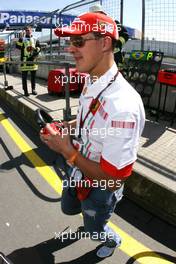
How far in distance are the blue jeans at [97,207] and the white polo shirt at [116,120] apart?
0.48 meters

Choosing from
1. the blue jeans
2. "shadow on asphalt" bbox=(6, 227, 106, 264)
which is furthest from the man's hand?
"shadow on asphalt" bbox=(6, 227, 106, 264)

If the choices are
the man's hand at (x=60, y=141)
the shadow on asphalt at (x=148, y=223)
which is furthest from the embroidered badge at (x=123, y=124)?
the shadow on asphalt at (x=148, y=223)

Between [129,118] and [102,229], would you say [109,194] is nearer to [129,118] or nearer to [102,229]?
[102,229]

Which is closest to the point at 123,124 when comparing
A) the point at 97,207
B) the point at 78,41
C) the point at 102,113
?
the point at 102,113

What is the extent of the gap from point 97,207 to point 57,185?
1815 millimetres

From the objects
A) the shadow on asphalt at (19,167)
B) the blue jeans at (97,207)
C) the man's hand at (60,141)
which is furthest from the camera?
the shadow on asphalt at (19,167)

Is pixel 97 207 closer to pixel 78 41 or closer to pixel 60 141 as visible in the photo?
pixel 60 141

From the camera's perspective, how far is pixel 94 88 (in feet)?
6.11

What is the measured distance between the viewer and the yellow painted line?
272 centimetres

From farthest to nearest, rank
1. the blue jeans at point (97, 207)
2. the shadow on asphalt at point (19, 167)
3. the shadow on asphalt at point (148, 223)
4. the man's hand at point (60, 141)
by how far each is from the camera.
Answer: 1. the shadow on asphalt at point (19, 167)
2. the shadow on asphalt at point (148, 223)
3. the blue jeans at point (97, 207)
4. the man's hand at point (60, 141)

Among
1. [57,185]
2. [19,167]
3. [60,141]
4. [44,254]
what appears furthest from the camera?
[19,167]

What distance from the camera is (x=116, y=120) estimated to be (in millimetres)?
1667

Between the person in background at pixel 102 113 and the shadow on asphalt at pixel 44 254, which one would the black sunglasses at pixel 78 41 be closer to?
the person in background at pixel 102 113

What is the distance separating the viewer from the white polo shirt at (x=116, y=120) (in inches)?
65.5
